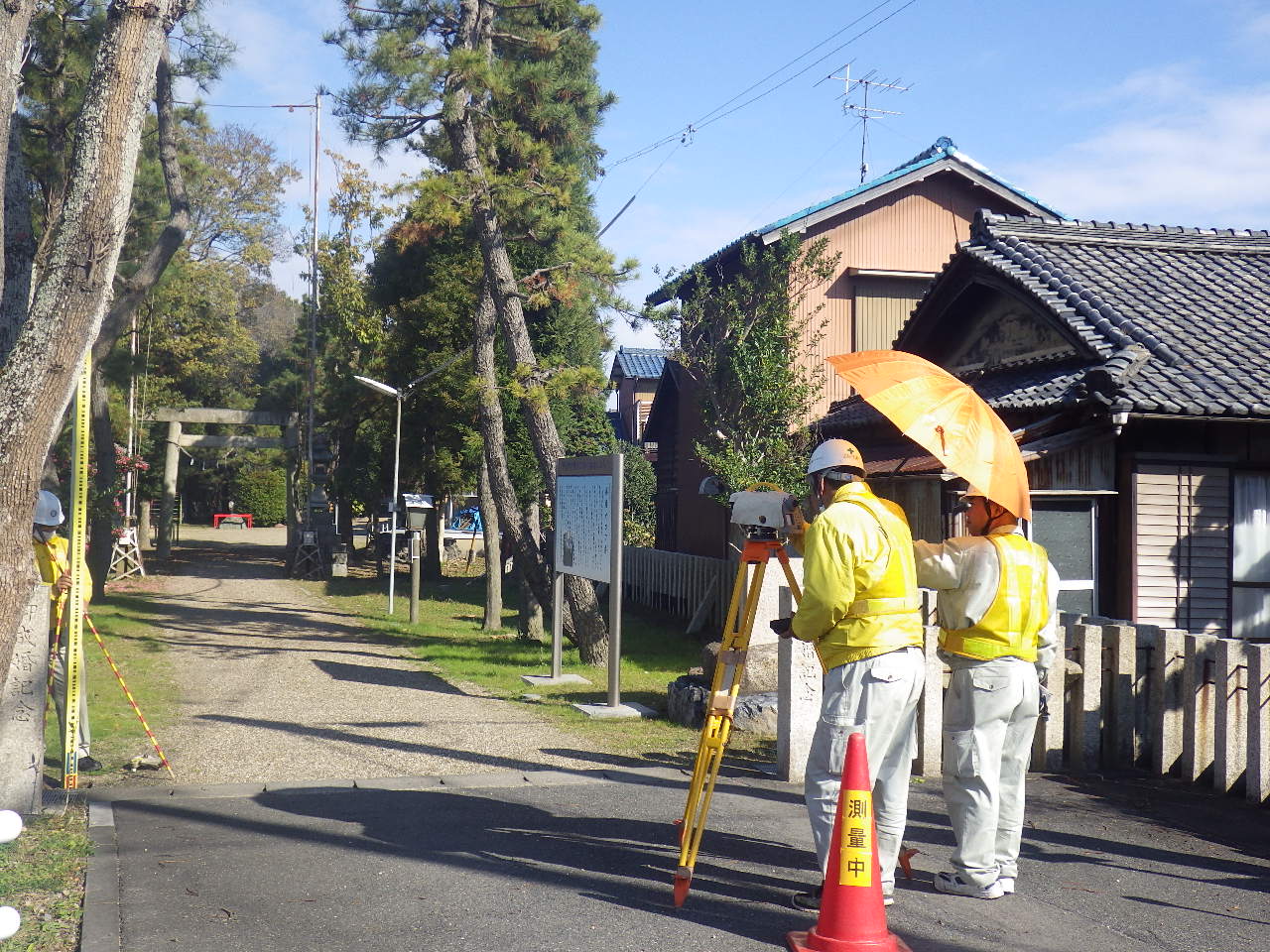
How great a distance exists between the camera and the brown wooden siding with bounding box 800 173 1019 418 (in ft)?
61.1

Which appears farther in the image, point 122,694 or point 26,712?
point 122,694

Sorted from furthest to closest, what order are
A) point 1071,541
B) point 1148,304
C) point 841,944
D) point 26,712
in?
point 1148,304 → point 1071,541 → point 26,712 → point 841,944

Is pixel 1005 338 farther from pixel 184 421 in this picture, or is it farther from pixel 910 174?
pixel 184 421

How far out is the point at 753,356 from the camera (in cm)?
1523

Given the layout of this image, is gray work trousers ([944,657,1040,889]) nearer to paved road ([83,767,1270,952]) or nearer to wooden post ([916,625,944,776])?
paved road ([83,767,1270,952])

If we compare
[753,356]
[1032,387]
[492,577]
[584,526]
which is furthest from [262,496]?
[1032,387]

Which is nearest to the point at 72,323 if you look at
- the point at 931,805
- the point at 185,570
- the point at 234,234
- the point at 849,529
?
the point at 849,529

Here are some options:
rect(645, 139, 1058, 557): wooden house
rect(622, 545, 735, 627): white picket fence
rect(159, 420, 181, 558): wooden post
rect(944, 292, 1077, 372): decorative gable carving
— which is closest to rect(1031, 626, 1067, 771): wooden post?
rect(944, 292, 1077, 372): decorative gable carving

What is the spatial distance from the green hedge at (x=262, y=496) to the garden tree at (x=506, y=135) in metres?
42.2

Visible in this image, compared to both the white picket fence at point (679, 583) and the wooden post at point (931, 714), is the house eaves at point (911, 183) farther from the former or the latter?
the wooden post at point (931, 714)

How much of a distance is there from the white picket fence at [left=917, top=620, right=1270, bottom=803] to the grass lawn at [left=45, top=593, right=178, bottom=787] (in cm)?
585

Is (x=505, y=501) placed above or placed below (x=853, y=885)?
above

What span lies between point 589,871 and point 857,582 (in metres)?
2.02

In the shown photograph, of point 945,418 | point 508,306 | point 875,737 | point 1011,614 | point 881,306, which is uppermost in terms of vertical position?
point 881,306
